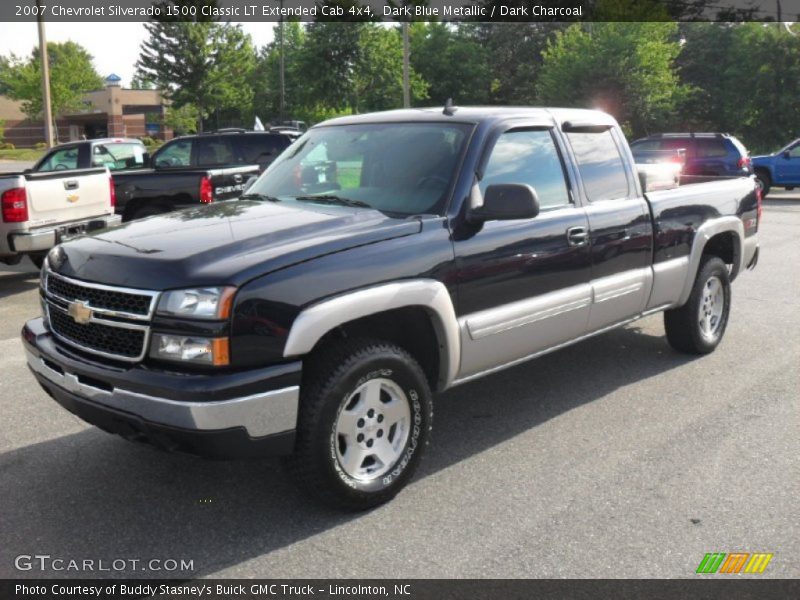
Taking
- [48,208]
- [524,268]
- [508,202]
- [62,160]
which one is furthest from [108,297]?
[62,160]

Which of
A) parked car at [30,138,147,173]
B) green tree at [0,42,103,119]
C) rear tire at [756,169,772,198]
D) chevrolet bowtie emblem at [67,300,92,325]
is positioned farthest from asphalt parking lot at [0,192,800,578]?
green tree at [0,42,103,119]

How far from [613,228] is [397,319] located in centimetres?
186

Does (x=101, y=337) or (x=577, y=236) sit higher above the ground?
(x=577, y=236)

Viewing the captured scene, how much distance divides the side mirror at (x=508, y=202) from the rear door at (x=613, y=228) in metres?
1.02

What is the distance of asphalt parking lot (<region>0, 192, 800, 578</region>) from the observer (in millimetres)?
3438

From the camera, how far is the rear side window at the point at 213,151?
1354 centimetres

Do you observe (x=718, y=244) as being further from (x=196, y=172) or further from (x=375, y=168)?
(x=196, y=172)

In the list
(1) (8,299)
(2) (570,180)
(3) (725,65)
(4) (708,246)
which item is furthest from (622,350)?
(3) (725,65)

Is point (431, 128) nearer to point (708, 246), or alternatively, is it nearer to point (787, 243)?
point (708, 246)

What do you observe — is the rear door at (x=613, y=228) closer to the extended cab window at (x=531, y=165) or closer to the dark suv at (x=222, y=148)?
the extended cab window at (x=531, y=165)

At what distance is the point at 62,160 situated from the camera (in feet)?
47.9

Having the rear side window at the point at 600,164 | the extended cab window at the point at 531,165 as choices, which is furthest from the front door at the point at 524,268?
the rear side window at the point at 600,164

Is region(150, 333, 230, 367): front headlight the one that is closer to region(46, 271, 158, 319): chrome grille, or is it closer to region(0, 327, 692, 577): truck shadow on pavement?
region(46, 271, 158, 319): chrome grille

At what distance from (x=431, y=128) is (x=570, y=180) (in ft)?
3.18
